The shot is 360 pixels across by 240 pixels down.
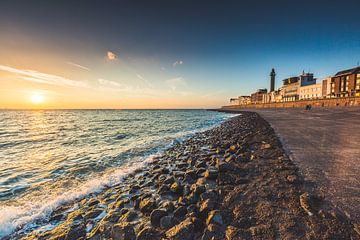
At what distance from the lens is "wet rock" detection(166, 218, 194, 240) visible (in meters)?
2.27

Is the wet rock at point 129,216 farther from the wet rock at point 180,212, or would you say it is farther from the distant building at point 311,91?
the distant building at point 311,91

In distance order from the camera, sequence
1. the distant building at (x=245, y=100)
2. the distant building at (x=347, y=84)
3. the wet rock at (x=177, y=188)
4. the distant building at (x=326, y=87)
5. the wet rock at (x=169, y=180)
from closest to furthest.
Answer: the wet rock at (x=177, y=188)
the wet rock at (x=169, y=180)
the distant building at (x=347, y=84)
the distant building at (x=326, y=87)
the distant building at (x=245, y=100)

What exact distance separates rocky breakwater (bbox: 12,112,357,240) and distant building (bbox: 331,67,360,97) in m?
70.6

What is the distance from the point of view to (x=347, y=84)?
54156mm

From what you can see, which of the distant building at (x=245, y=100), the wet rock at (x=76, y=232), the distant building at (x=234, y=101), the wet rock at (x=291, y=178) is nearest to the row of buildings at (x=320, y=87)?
the distant building at (x=245, y=100)

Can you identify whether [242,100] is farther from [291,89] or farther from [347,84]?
[347,84]

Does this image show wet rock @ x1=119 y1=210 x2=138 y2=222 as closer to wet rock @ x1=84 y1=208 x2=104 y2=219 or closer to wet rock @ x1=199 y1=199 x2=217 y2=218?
wet rock @ x1=84 y1=208 x2=104 y2=219

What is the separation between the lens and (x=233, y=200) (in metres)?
3.02

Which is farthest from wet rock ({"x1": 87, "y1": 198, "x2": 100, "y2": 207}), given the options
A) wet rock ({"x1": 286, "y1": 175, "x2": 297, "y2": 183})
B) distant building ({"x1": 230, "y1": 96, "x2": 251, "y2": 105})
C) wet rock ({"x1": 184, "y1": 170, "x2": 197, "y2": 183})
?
distant building ({"x1": 230, "y1": 96, "x2": 251, "y2": 105})

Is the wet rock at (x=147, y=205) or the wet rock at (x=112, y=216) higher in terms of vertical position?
the wet rock at (x=147, y=205)

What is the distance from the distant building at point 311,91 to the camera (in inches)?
2361

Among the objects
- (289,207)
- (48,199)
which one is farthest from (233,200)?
(48,199)

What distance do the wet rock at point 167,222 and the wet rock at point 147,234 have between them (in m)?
0.15

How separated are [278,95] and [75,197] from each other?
323ft
